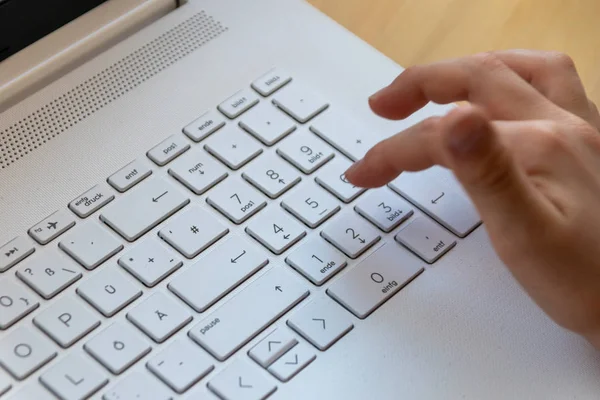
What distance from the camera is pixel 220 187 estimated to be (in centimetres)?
59

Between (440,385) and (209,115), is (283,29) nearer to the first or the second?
(209,115)

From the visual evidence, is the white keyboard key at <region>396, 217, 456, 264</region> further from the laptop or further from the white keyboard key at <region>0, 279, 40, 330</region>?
the white keyboard key at <region>0, 279, 40, 330</region>

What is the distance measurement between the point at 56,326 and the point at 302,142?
0.69ft

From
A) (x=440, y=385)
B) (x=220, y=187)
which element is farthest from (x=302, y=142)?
(x=440, y=385)

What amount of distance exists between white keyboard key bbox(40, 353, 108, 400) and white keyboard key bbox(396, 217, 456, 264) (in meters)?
0.21

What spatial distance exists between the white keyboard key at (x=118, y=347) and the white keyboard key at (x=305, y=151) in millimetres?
163

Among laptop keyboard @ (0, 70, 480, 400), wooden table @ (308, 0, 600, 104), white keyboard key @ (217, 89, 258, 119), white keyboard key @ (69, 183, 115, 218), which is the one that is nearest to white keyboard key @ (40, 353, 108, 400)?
laptop keyboard @ (0, 70, 480, 400)

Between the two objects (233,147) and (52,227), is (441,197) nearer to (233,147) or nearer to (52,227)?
(233,147)

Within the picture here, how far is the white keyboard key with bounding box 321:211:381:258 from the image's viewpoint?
1.88 ft

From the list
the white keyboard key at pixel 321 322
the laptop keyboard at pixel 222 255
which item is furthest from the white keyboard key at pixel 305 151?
the white keyboard key at pixel 321 322

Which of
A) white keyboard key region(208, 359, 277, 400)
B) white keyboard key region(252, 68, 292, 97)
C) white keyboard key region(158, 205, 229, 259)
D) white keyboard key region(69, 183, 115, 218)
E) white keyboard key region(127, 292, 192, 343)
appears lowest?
white keyboard key region(208, 359, 277, 400)

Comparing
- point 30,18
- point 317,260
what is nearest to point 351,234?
point 317,260

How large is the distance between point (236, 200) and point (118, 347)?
13cm

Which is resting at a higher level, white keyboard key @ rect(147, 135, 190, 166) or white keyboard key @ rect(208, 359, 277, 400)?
white keyboard key @ rect(147, 135, 190, 166)
